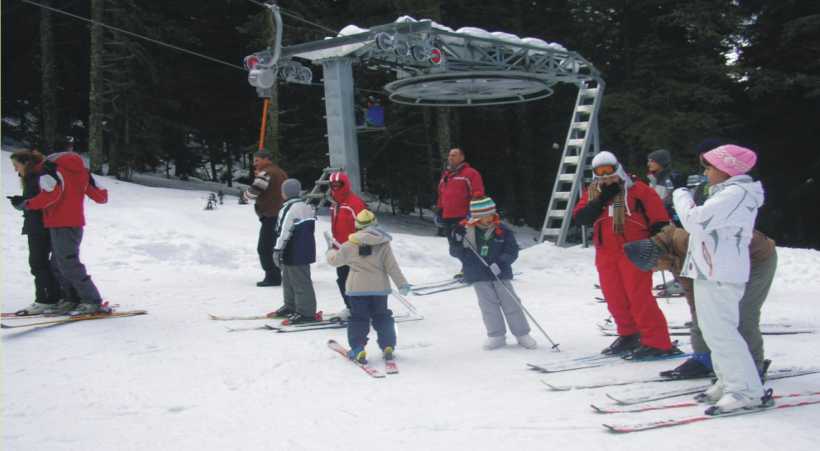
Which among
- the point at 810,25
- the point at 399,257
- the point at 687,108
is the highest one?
the point at 810,25

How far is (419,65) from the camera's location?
1302 cm

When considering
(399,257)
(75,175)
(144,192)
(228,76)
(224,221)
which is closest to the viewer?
(75,175)

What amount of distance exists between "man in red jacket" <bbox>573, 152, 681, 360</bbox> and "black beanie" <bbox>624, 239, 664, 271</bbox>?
78 centimetres

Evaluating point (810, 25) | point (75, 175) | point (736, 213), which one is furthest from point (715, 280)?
point (810, 25)

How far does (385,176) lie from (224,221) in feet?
38.2

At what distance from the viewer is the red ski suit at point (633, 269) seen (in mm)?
5637

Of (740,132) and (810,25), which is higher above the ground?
(810,25)

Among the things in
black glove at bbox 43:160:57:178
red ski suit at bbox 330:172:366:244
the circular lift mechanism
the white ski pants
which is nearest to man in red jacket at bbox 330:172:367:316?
red ski suit at bbox 330:172:366:244

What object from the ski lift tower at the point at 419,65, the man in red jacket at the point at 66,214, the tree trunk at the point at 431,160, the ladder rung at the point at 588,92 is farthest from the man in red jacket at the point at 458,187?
the tree trunk at the point at 431,160

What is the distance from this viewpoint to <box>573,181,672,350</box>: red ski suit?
564 cm

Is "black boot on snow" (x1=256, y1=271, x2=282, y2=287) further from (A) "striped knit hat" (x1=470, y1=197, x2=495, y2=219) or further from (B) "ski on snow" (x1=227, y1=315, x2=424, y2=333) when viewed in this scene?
(A) "striped knit hat" (x1=470, y1=197, x2=495, y2=219)

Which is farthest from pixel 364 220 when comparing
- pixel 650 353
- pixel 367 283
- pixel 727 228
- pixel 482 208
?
pixel 727 228

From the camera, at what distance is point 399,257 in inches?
492

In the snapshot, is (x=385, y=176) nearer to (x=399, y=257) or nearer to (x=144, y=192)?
(x=144, y=192)
